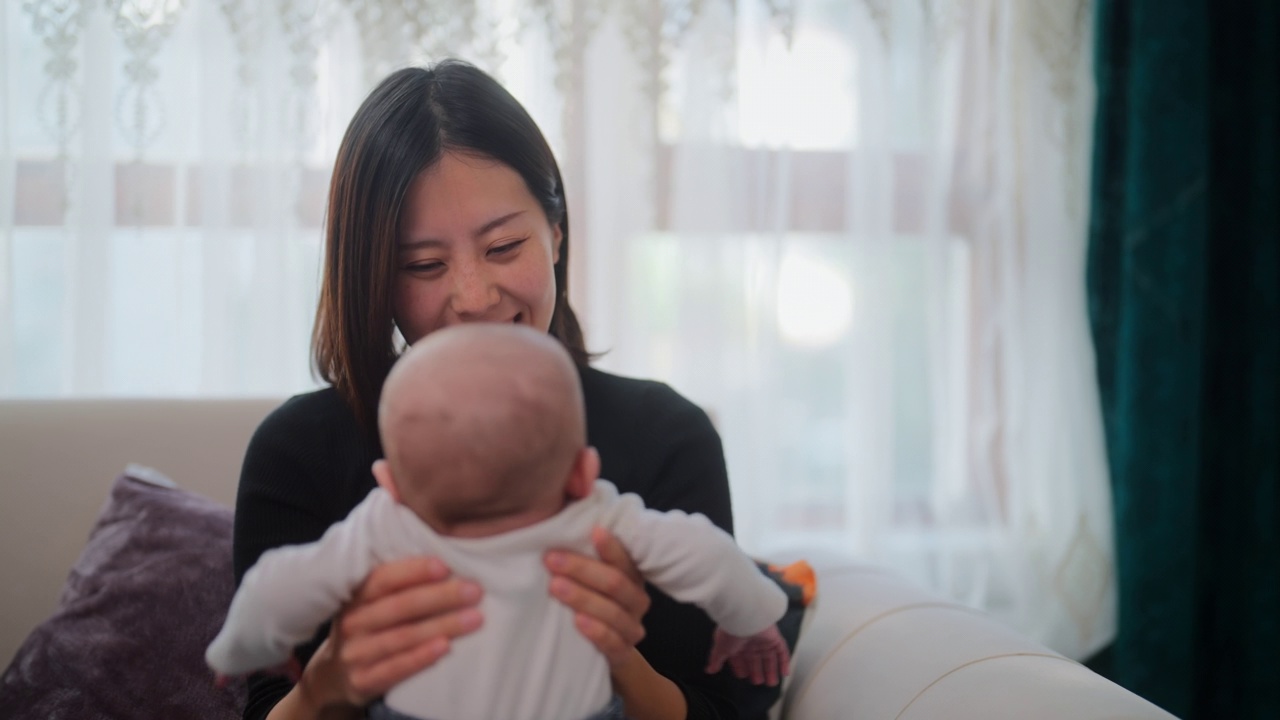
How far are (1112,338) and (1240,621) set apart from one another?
0.75 m

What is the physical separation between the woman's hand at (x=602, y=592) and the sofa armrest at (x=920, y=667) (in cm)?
44

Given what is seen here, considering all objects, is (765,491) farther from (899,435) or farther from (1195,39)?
(1195,39)

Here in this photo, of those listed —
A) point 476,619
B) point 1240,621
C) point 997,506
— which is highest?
point 476,619

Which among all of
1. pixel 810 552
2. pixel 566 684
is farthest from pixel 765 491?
pixel 566 684

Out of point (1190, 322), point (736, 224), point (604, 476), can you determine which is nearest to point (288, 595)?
point (604, 476)

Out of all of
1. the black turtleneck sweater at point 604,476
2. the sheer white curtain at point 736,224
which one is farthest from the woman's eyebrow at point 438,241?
the sheer white curtain at point 736,224

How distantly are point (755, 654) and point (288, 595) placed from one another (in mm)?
473

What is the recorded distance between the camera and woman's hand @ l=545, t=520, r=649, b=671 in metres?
0.89

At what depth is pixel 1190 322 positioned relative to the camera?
2.35m

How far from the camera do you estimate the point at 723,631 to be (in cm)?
102

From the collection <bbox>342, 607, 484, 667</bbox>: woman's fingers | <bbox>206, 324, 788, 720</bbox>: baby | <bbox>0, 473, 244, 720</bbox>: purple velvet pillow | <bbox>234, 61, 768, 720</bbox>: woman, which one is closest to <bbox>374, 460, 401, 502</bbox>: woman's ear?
<bbox>206, 324, 788, 720</bbox>: baby

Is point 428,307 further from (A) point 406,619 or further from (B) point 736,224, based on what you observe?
(B) point 736,224

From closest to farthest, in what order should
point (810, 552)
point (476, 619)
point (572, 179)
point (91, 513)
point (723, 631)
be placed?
1. point (476, 619)
2. point (723, 631)
3. point (91, 513)
4. point (810, 552)
5. point (572, 179)

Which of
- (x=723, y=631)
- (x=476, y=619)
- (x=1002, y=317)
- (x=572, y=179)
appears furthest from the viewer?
(x=1002, y=317)
